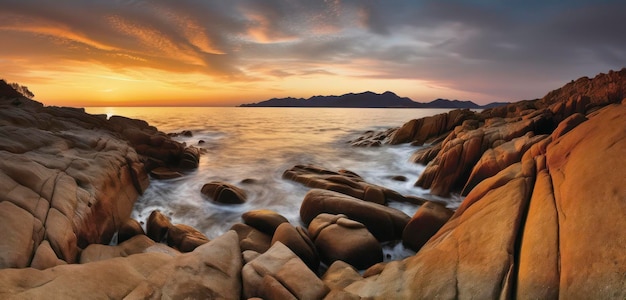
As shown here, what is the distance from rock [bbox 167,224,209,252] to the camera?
7188mm

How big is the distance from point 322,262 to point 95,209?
571 centimetres

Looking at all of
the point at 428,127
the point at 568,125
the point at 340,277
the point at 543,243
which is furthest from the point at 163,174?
the point at 428,127

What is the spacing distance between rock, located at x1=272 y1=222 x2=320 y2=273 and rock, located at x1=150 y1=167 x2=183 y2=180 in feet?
32.5

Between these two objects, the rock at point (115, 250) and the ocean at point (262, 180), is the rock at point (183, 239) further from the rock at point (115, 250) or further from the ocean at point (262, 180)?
the ocean at point (262, 180)

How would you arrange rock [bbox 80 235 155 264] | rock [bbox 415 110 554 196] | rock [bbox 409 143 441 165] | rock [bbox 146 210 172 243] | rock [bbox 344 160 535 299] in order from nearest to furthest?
rock [bbox 344 160 535 299] < rock [bbox 80 235 155 264] < rock [bbox 146 210 172 243] < rock [bbox 415 110 554 196] < rock [bbox 409 143 441 165]

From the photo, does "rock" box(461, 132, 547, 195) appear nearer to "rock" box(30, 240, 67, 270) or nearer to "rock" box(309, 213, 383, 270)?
"rock" box(309, 213, 383, 270)

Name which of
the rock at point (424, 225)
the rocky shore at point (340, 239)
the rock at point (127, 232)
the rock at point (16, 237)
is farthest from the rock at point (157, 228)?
the rock at point (424, 225)

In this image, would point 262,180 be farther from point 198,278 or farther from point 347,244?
point 198,278

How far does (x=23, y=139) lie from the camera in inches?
324

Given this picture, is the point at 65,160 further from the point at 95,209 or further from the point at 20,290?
the point at 20,290

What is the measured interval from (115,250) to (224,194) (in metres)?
5.48

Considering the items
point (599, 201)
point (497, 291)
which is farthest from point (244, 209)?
point (599, 201)

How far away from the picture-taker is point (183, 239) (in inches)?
291

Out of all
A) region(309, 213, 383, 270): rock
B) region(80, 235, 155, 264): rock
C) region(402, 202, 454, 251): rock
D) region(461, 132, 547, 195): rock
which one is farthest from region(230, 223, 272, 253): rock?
region(461, 132, 547, 195): rock
